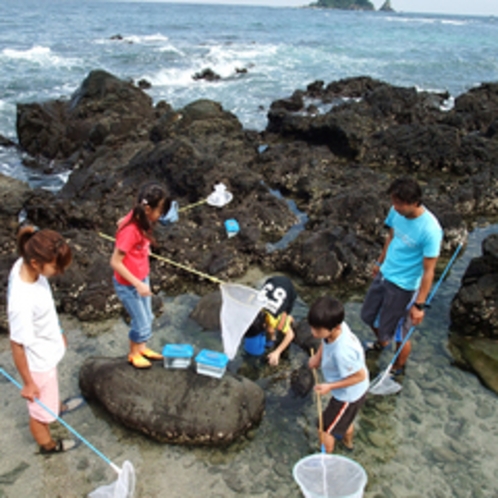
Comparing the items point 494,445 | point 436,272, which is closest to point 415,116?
point 436,272

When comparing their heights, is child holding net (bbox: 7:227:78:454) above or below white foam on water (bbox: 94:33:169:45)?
below

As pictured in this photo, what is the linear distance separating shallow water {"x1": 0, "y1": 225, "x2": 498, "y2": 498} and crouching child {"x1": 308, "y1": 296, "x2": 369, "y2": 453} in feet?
1.64

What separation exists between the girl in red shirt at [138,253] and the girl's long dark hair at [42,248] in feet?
2.28

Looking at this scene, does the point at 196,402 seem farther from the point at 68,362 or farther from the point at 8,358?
the point at 8,358

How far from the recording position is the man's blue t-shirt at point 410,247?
161 inches

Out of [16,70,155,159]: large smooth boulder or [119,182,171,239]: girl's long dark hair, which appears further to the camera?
[16,70,155,159]: large smooth boulder

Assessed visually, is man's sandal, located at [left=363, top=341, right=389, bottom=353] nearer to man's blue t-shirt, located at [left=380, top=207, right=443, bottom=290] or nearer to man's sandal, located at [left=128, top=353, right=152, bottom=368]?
man's blue t-shirt, located at [left=380, top=207, right=443, bottom=290]

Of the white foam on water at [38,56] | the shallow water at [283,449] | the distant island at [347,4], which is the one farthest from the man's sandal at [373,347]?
the distant island at [347,4]

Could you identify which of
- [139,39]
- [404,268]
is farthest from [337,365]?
[139,39]

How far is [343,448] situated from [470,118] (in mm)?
15423

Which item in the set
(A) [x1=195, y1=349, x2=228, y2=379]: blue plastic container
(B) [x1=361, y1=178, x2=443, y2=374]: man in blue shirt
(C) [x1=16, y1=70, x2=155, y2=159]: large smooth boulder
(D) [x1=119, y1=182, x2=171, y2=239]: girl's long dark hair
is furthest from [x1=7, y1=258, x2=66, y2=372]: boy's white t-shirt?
(C) [x1=16, y1=70, x2=155, y2=159]: large smooth boulder

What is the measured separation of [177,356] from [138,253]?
112 centimetres

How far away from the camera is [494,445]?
165 inches

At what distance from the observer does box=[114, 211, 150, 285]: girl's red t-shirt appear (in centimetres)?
376
